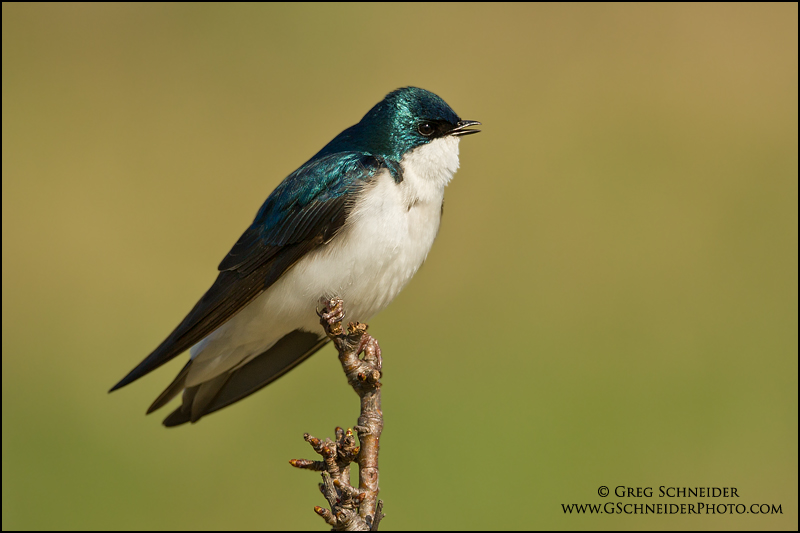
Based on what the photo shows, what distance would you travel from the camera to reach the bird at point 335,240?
8.35 ft

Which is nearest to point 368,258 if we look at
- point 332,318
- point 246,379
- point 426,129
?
point 332,318

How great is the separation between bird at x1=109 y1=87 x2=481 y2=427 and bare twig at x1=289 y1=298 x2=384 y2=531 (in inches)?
20.7

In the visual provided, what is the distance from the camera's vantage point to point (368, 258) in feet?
8.28

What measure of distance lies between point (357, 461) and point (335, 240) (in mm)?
887

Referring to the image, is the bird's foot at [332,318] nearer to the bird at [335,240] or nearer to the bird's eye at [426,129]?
the bird at [335,240]

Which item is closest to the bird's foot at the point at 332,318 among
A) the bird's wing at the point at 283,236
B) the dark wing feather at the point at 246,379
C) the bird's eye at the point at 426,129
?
the bird's wing at the point at 283,236

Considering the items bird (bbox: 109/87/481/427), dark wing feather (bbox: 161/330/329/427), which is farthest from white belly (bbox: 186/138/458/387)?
dark wing feather (bbox: 161/330/329/427)

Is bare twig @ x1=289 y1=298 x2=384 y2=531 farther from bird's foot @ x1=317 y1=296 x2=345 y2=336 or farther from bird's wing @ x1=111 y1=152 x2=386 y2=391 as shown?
bird's wing @ x1=111 y1=152 x2=386 y2=391

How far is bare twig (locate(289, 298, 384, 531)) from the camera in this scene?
69.4 inches

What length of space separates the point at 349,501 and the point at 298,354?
4.08 feet

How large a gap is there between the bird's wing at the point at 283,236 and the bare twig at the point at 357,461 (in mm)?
608

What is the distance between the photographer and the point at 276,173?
5746mm

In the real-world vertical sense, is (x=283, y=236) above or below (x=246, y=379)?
above

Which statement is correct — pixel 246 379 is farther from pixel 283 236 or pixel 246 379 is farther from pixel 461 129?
pixel 461 129
